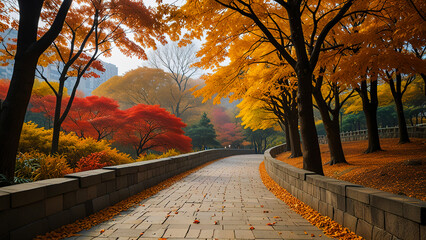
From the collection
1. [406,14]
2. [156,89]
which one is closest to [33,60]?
[406,14]

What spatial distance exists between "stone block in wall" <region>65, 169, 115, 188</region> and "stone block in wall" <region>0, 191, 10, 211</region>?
1.30 m

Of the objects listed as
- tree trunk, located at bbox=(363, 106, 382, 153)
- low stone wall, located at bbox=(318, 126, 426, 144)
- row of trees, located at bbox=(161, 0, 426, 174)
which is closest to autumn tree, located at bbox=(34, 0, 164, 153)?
row of trees, located at bbox=(161, 0, 426, 174)

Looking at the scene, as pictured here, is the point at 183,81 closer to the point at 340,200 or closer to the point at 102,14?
the point at 102,14

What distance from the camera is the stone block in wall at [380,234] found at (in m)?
2.82

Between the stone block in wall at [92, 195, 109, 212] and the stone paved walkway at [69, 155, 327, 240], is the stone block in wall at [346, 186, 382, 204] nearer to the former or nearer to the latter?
the stone paved walkway at [69, 155, 327, 240]

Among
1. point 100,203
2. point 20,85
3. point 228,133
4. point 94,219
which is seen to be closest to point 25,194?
point 94,219

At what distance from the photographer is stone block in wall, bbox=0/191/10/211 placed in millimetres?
2733

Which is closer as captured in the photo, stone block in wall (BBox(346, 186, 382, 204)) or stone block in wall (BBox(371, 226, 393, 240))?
stone block in wall (BBox(371, 226, 393, 240))

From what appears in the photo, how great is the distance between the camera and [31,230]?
3.13 meters

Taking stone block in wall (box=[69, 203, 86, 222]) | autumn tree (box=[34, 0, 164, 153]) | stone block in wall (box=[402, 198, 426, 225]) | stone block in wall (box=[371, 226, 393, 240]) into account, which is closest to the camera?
stone block in wall (box=[402, 198, 426, 225])

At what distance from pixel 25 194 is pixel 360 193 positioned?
13.7 ft

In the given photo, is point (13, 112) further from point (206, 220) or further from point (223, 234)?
point (223, 234)

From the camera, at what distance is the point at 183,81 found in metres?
38.3

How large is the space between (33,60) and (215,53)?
5.04 meters
